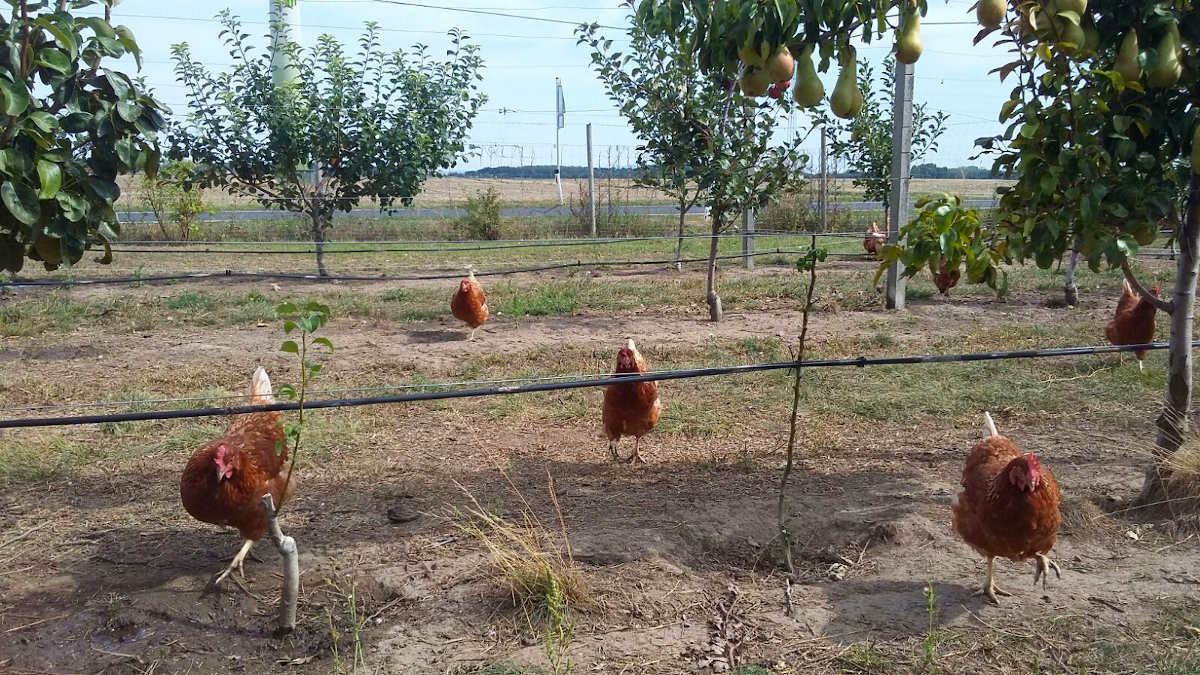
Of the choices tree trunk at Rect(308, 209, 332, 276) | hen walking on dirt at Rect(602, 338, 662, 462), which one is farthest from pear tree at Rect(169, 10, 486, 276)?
hen walking on dirt at Rect(602, 338, 662, 462)

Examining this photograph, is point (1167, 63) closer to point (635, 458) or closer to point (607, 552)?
point (607, 552)

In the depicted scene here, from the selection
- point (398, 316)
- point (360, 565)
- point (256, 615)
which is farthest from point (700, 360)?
point (256, 615)

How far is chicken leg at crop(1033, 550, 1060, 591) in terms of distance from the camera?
3885 millimetres

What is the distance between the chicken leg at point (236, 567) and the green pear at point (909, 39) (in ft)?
11.1

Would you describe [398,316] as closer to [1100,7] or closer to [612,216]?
[1100,7]

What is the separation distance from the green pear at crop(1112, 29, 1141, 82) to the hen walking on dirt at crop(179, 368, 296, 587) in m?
3.75

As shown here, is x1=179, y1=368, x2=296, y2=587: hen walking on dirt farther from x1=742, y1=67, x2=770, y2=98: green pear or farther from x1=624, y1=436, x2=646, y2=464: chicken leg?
x1=742, y1=67, x2=770, y2=98: green pear

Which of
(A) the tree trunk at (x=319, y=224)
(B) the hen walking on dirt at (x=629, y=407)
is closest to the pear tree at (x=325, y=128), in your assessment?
(A) the tree trunk at (x=319, y=224)

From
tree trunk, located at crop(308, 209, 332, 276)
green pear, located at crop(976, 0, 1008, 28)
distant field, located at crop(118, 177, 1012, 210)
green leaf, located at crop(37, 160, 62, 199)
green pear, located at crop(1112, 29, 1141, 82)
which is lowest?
tree trunk, located at crop(308, 209, 332, 276)

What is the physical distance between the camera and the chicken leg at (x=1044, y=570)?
12.7ft

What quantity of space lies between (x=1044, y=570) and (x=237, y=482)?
11.5 ft

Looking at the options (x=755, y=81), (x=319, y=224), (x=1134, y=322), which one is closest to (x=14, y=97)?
(x=755, y=81)

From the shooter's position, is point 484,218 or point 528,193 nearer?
point 484,218

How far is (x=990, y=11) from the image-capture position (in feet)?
10.2
